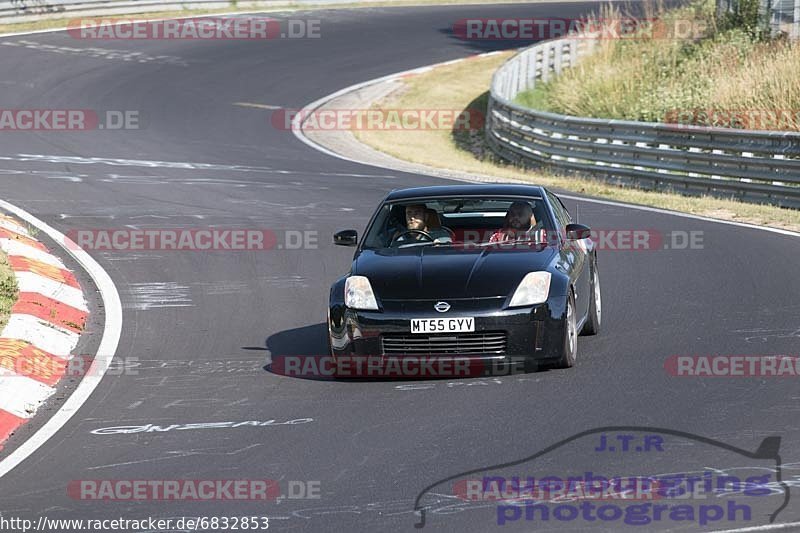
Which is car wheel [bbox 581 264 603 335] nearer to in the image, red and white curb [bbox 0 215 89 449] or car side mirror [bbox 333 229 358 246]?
car side mirror [bbox 333 229 358 246]

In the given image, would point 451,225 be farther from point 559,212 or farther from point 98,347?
point 98,347

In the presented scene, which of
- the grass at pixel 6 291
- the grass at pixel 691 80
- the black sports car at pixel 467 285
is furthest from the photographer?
the grass at pixel 691 80

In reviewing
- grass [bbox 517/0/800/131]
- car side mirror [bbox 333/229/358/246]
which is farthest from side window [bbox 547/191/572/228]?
grass [bbox 517/0/800/131]

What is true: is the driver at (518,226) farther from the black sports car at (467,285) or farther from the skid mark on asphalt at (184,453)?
the skid mark on asphalt at (184,453)

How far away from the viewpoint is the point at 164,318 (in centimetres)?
1215

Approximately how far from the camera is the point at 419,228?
10711 millimetres

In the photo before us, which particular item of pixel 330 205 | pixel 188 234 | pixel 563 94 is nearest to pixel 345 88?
pixel 563 94

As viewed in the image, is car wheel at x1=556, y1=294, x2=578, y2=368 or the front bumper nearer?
the front bumper

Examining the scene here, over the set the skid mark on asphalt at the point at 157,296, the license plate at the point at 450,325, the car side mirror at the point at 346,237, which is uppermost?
the car side mirror at the point at 346,237

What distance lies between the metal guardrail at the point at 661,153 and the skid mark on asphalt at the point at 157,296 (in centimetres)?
1000

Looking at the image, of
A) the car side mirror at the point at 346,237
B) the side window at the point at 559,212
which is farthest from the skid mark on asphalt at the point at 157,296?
the side window at the point at 559,212

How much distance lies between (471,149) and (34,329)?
21205mm

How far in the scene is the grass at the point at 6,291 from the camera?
11.4m

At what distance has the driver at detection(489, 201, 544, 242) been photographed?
10594 millimetres
